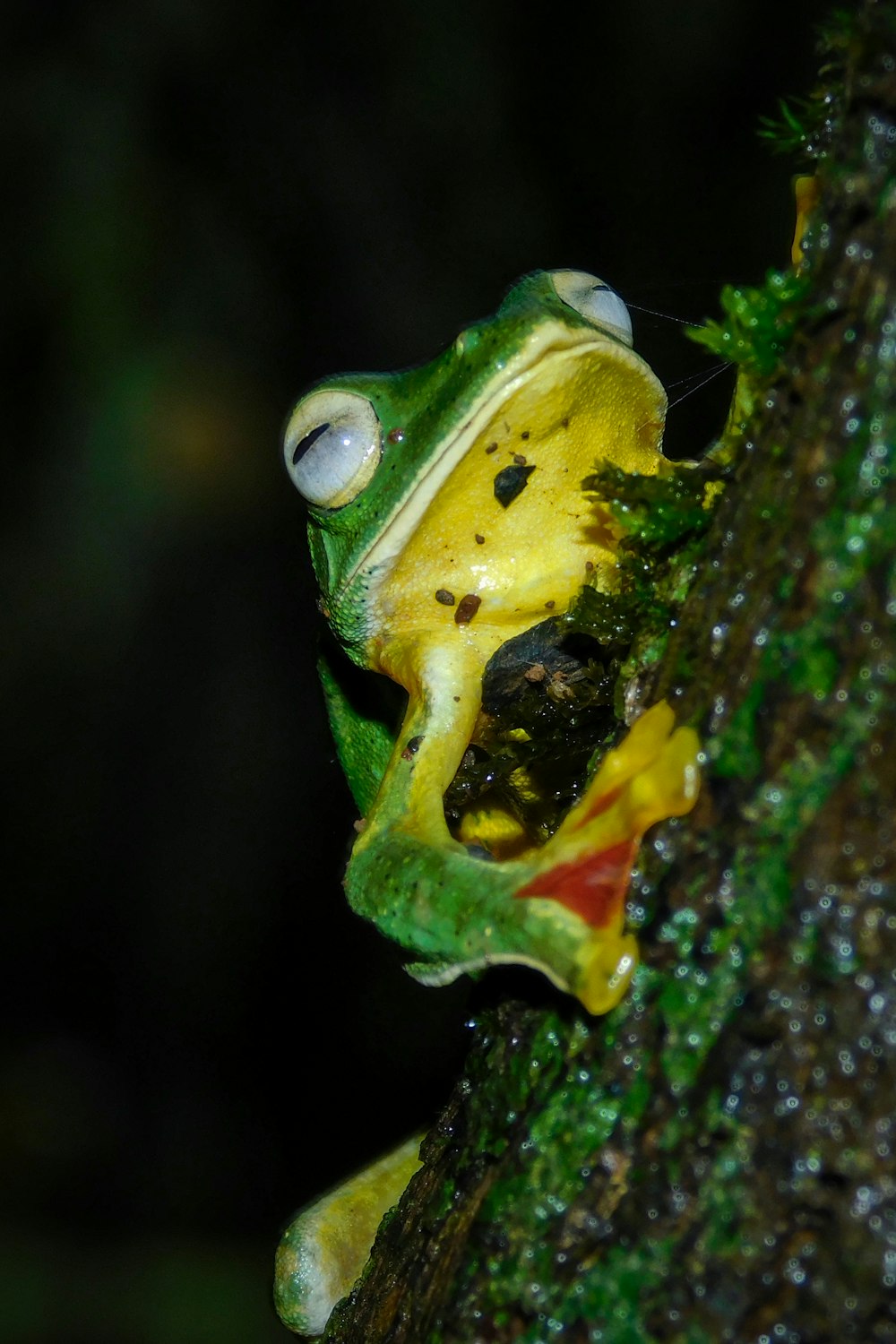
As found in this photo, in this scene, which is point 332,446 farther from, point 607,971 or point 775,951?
point 775,951

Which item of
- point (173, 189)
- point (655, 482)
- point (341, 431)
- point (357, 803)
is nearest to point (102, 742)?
point (173, 189)

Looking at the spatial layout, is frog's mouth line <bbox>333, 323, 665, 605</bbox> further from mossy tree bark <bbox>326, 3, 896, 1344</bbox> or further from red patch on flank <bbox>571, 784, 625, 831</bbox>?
red patch on flank <bbox>571, 784, 625, 831</bbox>

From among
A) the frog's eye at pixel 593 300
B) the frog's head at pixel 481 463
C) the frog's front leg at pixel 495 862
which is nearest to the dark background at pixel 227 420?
the frog's eye at pixel 593 300

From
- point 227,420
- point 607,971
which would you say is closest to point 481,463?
point 607,971

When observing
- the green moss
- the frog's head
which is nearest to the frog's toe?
the green moss

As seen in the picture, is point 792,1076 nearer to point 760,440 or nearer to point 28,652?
point 760,440

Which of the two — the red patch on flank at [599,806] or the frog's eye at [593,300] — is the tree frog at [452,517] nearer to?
the frog's eye at [593,300]
